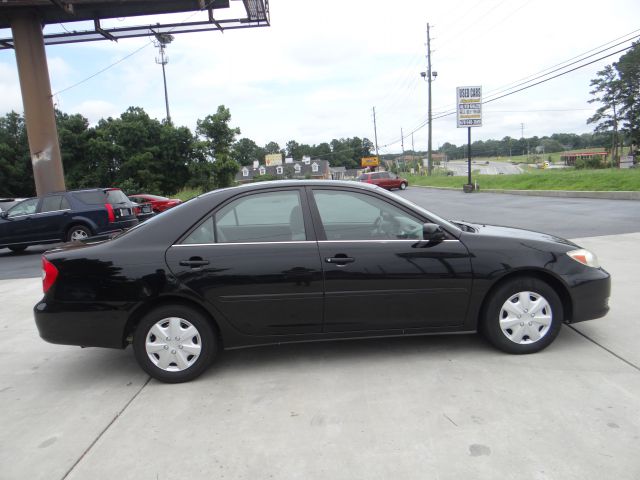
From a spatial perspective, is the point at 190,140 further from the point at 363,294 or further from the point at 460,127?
the point at 363,294

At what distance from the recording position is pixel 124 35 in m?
16.4

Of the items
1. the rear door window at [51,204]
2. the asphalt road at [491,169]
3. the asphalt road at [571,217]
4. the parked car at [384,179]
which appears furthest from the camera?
the asphalt road at [491,169]

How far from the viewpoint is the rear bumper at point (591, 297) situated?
3740 mm

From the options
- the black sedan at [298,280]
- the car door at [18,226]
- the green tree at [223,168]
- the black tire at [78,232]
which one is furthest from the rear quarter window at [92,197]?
the green tree at [223,168]

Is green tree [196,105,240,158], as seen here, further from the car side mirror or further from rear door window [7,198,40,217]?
the car side mirror

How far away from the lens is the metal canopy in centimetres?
1392

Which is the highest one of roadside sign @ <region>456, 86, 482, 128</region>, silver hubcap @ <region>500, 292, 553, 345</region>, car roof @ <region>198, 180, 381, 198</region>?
roadside sign @ <region>456, 86, 482, 128</region>

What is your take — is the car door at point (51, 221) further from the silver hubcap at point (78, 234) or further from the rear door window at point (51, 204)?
the silver hubcap at point (78, 234)

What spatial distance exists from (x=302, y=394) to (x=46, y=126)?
14.4m

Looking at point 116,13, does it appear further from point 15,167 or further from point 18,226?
point 15,167

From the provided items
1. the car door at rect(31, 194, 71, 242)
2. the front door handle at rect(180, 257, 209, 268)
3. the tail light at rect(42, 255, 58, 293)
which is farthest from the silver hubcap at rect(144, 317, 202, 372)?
the car door at rect(31, 194, 71, 242)

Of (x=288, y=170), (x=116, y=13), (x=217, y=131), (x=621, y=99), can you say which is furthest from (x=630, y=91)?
(x=116, y=13)

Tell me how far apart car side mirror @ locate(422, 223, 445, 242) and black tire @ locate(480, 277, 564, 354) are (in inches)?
26.1

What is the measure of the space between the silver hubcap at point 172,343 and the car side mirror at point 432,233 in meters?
1.94
